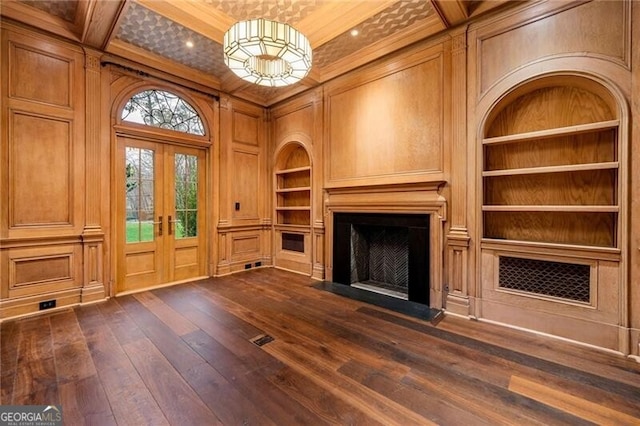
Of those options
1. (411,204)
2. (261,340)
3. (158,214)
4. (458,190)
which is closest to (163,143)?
(158,214)

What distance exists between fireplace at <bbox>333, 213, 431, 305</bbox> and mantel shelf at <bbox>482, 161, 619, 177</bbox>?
0.87m

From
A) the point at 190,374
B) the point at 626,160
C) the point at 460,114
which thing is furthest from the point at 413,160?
the point at 190,374

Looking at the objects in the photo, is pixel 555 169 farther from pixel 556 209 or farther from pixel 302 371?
pixel 302 371

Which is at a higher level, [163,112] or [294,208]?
[163,112]

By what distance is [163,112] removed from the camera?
4.25 metres

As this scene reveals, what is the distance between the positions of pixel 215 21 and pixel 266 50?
1.34m

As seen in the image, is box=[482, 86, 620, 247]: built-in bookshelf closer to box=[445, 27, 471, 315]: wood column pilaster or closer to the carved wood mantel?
box=[445, 27, 471, 315]: wood column pilaster

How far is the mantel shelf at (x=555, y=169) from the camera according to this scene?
2.36m

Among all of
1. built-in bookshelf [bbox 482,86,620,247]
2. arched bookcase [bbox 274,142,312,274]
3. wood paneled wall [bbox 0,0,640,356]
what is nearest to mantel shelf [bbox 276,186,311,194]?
arched bookcase [bbox 274,142,312,274]

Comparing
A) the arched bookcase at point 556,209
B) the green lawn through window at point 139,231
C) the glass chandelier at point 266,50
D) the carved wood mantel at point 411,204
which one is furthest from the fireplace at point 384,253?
the green lawn through window at point 139,231

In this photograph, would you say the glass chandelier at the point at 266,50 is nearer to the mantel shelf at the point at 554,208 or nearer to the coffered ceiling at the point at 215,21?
the coffered ceiling at the point at 215,21

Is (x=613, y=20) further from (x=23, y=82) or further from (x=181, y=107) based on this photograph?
(x=23, y=82)

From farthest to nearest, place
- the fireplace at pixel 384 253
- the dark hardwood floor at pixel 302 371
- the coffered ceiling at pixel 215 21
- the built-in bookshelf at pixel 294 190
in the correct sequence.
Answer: the built-in bookshelf at pixel 294 190 → the fireplace at pixel 384 253 → the coffered ceiling at pixel 215 21 → the dark hardwood floor at pixel 302 371

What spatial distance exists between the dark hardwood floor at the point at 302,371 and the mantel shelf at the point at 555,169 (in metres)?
1.55
